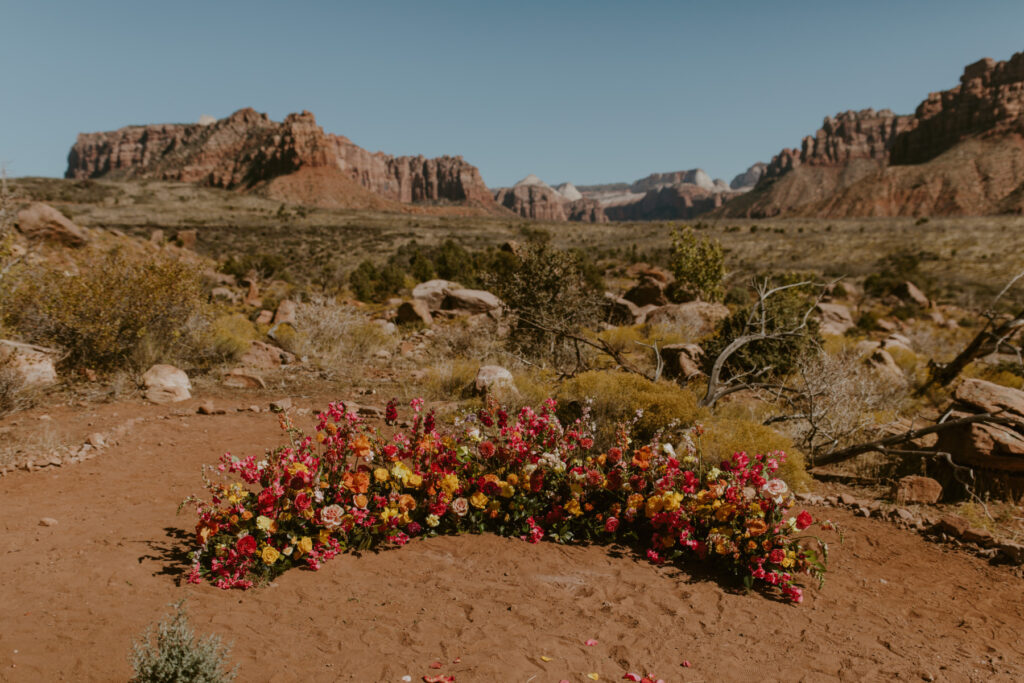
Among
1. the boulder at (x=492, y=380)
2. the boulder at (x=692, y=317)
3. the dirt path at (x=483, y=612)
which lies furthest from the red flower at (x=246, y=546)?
the boulder at (x=692, y=317)

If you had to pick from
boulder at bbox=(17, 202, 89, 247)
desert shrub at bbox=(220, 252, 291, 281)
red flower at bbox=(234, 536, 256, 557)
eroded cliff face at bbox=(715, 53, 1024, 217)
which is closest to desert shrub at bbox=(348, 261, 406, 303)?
desert shrub at bbox=(220, 252, 291, 281)

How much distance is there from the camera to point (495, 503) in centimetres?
440

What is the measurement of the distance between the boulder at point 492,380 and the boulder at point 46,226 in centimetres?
1302

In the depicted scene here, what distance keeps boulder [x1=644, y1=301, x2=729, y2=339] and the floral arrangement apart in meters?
7.77

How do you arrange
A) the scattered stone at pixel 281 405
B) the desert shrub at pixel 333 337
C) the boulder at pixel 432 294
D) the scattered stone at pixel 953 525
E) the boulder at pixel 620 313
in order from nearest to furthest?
1. the scattered stone at pixel 953 525
2. the scattered stone at pixel 281 405
3. the desert shrub at pixel 333 337
4. the boulder at pixel 620 313
5. the boulder at pixel 432 294

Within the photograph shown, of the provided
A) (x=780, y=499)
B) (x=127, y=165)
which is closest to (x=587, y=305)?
(x=780, y=499)

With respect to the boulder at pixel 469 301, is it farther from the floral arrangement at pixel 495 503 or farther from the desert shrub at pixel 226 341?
the floral arrangement at pixel 495 503

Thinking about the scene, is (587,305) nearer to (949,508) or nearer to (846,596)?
(949,508)

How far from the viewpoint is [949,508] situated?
17.4 ft

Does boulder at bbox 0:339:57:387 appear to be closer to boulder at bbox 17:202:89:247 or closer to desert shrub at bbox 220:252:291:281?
boulder at bbox 17:202:89:247

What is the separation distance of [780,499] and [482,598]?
2.26 m

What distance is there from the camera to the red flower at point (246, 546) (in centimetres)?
329

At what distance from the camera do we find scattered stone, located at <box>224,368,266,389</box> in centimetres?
835

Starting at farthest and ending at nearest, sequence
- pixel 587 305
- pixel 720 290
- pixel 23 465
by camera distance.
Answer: pixel 720 290 < pixel 587 305 < pixel 23 465
